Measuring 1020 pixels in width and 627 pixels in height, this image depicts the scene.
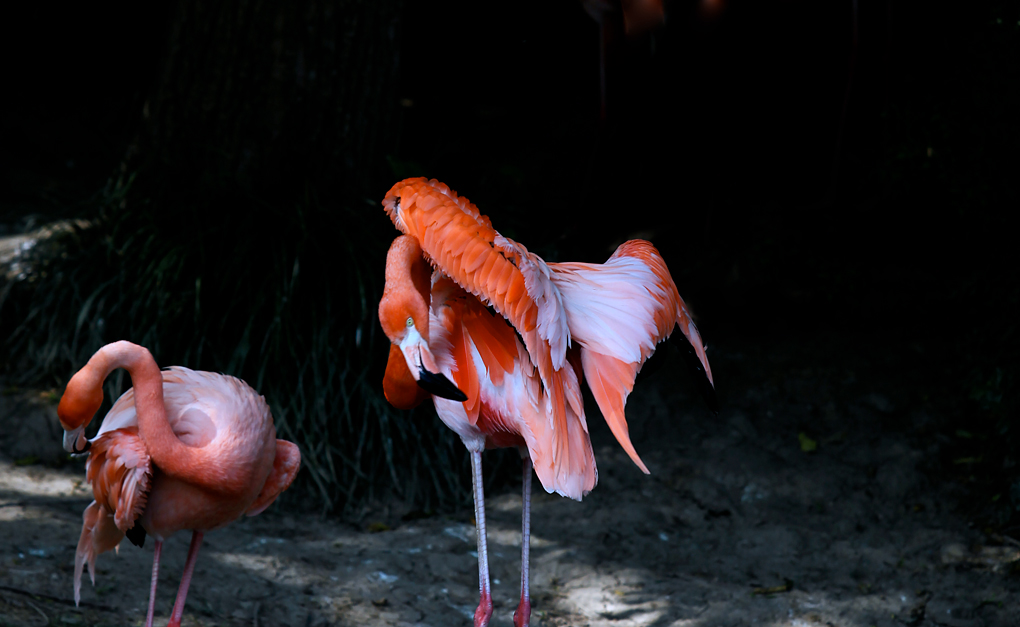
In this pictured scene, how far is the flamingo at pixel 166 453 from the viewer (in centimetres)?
239

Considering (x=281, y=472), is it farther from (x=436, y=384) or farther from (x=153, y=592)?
(x=436, y=384)

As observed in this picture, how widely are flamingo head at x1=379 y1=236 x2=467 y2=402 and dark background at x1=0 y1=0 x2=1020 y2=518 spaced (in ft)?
Result: 2.30

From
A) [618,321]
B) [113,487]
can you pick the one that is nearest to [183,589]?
[113,487]

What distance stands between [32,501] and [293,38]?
248 centimetres

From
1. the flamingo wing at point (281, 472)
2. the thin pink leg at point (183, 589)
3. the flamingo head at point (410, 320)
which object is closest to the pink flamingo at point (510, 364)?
the flamingo head at point (410, 320)

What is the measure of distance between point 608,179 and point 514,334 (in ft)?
2.11

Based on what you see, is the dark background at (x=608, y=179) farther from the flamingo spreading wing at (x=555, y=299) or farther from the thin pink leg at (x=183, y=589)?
the thin pink leg at (x=183, y=589)

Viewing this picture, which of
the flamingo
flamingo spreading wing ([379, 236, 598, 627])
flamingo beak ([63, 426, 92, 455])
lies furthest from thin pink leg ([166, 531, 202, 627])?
flamingo spreading wing ([379, 236, 598, 627])

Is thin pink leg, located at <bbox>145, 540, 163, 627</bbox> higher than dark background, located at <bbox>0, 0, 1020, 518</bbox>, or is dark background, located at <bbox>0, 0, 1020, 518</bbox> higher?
dark background, located at <bbox>0, 0, 1020, 518</bbox>

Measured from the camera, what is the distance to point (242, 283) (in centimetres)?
404

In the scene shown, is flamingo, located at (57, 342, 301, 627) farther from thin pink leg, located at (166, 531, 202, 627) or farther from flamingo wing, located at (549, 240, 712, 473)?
flamingo wing, located at (549, 240, 712, 473)

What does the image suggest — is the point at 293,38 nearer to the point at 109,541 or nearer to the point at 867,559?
the point at 109,541

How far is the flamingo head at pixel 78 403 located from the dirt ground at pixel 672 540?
73cm

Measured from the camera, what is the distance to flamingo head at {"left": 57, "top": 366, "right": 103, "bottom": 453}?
2.19 metres
